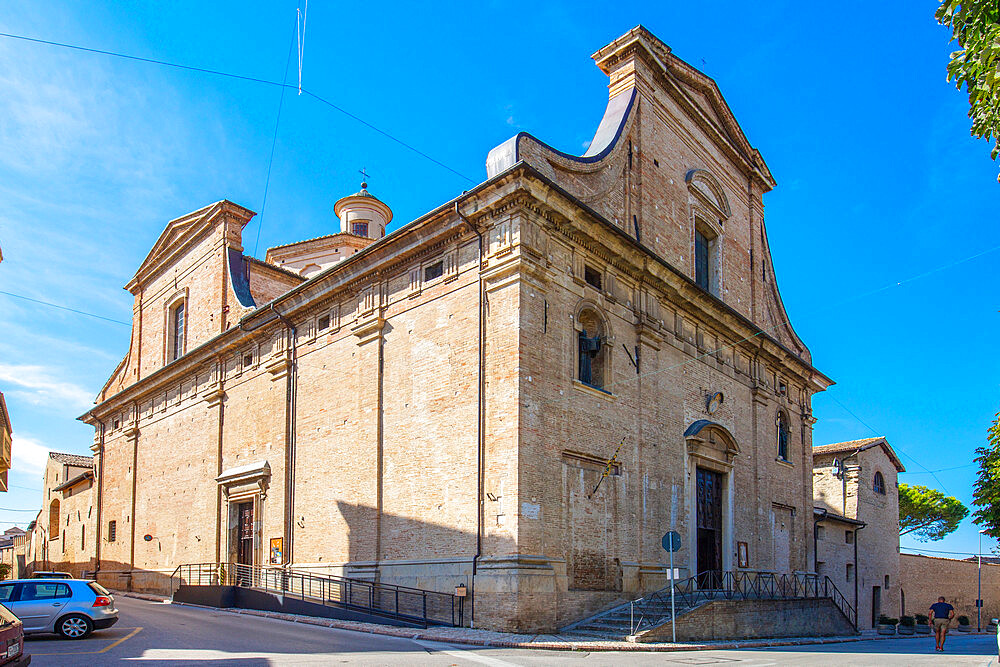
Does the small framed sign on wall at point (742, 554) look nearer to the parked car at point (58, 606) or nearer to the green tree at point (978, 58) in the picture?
the parked car at point (58, 606)

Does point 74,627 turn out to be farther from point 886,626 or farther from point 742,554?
point 886,626

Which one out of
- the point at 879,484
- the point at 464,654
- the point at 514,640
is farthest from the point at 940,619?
the point at 879,484

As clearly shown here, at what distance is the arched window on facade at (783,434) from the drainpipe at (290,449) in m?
15.7

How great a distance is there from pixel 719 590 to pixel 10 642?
617 inches

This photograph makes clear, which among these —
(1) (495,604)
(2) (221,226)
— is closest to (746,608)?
(1) (495,604)

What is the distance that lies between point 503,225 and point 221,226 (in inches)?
617

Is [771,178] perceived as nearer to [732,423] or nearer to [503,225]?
[732,423]

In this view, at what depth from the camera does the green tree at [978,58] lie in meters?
6.49

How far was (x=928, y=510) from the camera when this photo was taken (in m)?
54.8

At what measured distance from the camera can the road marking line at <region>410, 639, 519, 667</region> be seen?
1116cm

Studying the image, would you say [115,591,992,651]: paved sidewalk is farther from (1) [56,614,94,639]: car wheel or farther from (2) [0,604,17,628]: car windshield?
(2) [0,604,17,628]: car windshield

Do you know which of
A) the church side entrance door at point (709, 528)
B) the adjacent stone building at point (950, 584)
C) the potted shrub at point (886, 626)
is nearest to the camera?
the church side entrance door at point (709, 528)

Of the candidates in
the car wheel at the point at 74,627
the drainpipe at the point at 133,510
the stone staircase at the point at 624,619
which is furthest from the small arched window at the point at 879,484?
the car wheel at the point at 74,627

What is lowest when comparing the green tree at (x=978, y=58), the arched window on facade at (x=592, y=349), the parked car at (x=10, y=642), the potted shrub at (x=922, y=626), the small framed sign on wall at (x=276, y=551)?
the potted shrub at (x=922, y=626)
